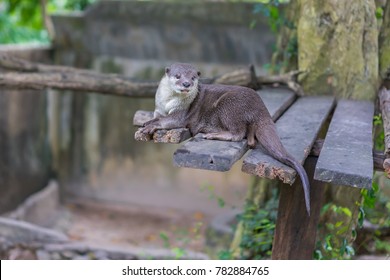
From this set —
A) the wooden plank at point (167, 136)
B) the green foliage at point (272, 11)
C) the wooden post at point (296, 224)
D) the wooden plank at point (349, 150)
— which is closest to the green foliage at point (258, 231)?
the wooden post at point (296, 224)

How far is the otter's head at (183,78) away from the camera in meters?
2.81

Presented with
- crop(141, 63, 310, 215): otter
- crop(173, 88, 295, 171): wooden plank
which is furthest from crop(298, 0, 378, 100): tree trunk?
crop(173, 88, 295, 171): wooden plank

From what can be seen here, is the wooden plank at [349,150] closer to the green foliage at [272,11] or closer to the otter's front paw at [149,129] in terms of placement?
the otter's front paw at [149,129]

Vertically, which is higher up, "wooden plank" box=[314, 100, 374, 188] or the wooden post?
"wooden plank" box=[314, 100, 374, 188]

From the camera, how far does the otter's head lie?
281 centimetres

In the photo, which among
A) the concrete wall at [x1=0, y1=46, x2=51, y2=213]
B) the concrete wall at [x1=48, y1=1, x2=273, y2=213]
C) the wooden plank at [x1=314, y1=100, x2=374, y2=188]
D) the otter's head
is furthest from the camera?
the concrete wall at [x1=48, y1=1, x2=273, y2=213]

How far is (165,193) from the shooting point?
7.05 meters

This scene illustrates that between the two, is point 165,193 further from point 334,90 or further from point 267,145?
point 267,145

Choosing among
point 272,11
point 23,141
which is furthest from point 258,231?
point 23,141

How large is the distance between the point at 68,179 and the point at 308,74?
4.07 meters

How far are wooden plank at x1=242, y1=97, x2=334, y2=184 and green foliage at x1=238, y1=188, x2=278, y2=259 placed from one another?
72cm

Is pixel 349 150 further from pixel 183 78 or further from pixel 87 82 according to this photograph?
pixel 87 82

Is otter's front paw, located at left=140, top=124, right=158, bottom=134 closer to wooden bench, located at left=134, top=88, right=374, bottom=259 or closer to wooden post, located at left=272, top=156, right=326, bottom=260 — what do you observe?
wooden bench, located at left=134, top=88, right=374, bottom=259

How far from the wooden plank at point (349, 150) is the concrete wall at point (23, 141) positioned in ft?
12.3
